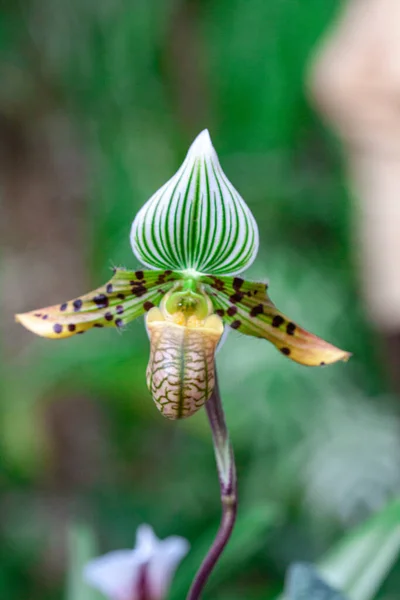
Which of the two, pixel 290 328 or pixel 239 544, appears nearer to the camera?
pixel 290 328

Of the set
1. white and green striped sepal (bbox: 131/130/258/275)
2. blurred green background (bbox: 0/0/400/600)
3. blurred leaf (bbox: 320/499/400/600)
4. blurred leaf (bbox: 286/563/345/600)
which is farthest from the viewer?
blurred green background (bbox: 0/0/400/600)

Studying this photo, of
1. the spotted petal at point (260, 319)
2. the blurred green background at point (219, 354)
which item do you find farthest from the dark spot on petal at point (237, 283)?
the blurred green background at point (219, 354)

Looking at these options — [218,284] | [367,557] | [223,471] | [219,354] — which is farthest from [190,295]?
[219,354]

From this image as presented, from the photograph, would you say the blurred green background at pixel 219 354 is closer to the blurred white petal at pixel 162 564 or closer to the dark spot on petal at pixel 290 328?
the blurred white petal at pixel 162 564

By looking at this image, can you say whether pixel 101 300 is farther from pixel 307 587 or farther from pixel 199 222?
pixel 307 587

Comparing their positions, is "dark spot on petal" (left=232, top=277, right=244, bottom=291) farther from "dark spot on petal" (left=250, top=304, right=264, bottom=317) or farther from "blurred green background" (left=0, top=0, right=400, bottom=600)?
"blurred green background" (left=0, top=0, right=400, bottom=600)

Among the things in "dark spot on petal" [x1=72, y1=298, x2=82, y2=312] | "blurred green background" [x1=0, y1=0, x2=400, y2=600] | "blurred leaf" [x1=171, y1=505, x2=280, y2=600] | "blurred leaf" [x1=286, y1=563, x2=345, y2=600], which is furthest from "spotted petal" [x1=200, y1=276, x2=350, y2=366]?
"blurred green background" [x1=0, y1=0, x2=400, y2=600]
